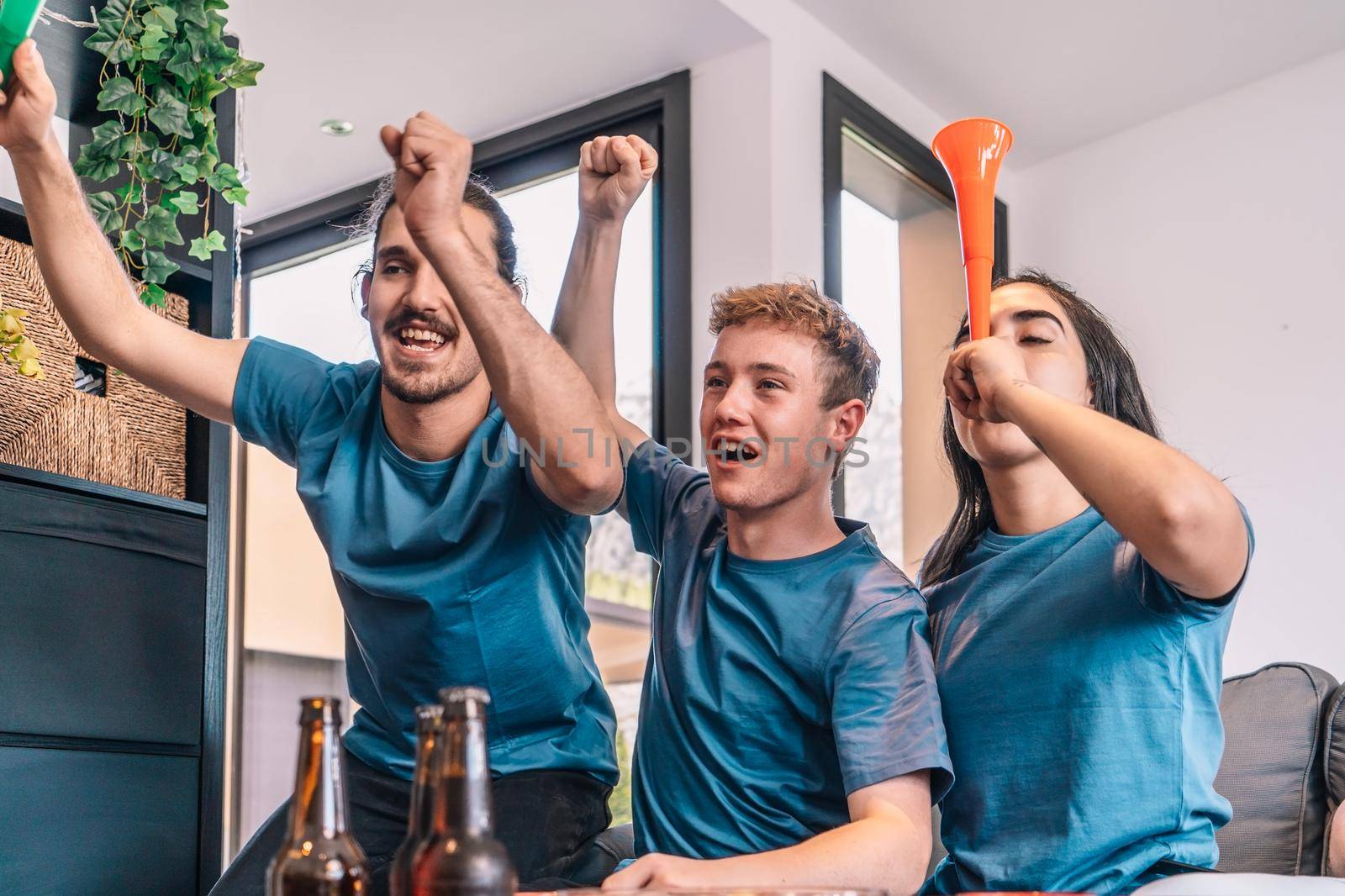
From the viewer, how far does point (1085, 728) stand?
1.52 meters

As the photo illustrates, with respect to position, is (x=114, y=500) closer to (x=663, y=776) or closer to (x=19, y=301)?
(x=19, y=301)

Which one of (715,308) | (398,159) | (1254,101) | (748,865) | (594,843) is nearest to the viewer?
(748,865)

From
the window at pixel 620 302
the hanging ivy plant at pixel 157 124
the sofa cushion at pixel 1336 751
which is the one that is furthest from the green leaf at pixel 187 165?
the sofa cushion at pixel 1336 751

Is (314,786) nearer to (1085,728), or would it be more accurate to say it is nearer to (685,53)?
(1085,728)

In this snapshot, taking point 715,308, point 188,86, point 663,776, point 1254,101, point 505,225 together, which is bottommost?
point 663,776

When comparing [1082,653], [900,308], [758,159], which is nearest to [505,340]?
[1082,653]

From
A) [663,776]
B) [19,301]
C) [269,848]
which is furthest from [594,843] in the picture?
[19,301]

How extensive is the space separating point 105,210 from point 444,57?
52.9 inches

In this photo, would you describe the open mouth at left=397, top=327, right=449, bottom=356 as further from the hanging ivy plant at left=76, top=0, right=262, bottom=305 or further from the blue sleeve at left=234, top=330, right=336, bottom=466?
the hanging ivy plant at left=76, top=0, right=262, bottom=305

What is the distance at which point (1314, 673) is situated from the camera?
2.23m

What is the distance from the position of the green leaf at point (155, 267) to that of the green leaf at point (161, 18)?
312mm

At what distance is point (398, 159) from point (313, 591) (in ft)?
9.44

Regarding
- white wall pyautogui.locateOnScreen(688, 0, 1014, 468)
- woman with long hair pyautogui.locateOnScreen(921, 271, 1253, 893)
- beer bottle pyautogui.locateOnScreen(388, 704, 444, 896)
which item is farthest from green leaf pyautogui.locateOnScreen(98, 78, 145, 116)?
beer bottle pyautogui.locateOnScreen(388, 704, 444, 896)

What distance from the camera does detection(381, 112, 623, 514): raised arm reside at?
1.31 metres
